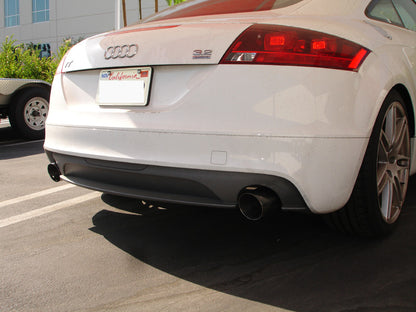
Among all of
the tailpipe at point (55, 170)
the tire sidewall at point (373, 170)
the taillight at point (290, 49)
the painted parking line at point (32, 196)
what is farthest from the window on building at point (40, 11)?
the tire sidewall at point (373, 170)

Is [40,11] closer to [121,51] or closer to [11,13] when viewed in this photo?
[11,13]

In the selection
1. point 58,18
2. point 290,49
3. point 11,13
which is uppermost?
point 11,13

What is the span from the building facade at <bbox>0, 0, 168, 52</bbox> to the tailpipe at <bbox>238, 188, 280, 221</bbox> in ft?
77.0

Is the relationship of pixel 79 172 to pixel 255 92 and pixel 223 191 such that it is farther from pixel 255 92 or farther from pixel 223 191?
pixel 255 92

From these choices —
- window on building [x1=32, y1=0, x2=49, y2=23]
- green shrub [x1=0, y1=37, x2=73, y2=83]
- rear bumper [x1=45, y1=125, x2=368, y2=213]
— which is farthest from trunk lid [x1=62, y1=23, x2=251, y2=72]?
window on building [x1=32, y1=0, x2=49, y2=23]

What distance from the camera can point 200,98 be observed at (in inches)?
86.0

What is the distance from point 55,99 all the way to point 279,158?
59.9 inches

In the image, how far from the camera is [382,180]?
8.57ft

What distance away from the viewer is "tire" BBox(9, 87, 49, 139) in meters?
6.56

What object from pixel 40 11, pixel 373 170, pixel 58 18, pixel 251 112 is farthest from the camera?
pixel 40 11

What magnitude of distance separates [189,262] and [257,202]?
22.0 inches

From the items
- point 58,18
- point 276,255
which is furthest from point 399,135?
point 58,18

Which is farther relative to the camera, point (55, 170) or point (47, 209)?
point (47, 209)

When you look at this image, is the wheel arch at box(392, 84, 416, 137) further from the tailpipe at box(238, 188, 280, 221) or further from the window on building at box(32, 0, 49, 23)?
the window on building at box(32, 0, 49, 23)
